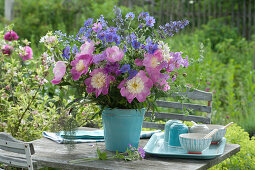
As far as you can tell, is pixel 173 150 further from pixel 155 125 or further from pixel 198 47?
pixel 198 47

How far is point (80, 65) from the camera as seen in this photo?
1.82 metres

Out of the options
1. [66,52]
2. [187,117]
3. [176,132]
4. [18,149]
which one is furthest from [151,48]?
[187,117]

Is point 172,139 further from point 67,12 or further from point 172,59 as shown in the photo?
point 67,12


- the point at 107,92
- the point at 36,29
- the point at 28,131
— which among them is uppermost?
the point at 36,29

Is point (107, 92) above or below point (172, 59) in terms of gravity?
below

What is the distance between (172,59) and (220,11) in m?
5.93

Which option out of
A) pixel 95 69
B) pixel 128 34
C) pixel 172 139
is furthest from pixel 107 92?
pixel 172 139

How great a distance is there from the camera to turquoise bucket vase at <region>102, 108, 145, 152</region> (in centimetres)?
193

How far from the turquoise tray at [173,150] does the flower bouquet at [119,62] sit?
4.6 inches

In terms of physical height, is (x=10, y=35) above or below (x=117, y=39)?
above

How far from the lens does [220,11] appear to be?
7465 mm

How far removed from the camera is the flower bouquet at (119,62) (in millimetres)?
1796

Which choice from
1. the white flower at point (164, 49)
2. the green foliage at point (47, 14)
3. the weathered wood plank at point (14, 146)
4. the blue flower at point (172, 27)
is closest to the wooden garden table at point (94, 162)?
the weathered wood plank at point (14, 146)

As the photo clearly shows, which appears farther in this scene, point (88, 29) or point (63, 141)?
point (63, 141)
